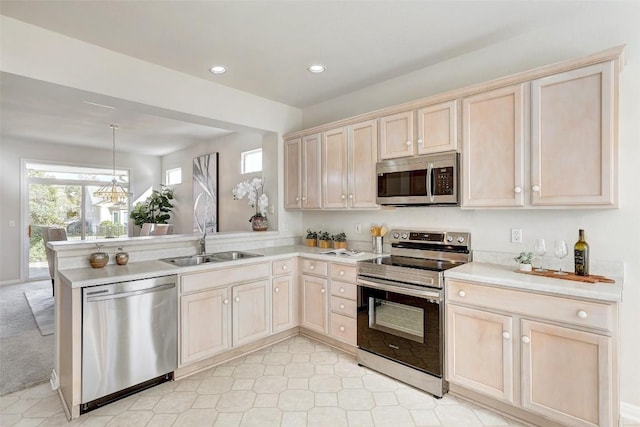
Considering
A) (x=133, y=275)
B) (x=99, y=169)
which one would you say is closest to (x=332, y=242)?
(x=133, y=275)

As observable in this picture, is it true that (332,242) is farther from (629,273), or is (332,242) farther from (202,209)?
(202,209)

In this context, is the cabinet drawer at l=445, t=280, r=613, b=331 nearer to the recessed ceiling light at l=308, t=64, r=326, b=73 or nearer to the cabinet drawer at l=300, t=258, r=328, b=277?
the cabinet drawer at l=300, t=258, r=328, b=277

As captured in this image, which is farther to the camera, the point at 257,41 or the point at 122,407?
the point at 257,41

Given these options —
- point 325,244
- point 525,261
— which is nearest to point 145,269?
point 325,244

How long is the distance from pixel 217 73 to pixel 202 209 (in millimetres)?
3450

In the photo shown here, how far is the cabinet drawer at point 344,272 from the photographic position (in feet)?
9.52

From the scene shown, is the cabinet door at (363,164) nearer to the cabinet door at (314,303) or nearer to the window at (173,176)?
the cabinet door at (314,303)

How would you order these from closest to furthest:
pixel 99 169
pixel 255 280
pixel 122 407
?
pixel 122 407 < pixel 255 280 < pixel 99 169

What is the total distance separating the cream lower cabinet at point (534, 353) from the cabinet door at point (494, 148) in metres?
0.67

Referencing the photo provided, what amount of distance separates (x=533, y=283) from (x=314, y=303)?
6.39 feet

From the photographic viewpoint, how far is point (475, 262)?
8.64 ft

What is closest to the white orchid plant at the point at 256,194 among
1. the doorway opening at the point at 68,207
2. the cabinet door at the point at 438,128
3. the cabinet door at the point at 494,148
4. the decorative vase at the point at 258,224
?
the decorative vase at the point at 258,224

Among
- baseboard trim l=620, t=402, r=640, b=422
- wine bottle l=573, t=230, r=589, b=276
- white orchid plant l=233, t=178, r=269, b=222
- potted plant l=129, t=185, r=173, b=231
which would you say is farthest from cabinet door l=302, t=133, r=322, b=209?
potted plant l=129, t=185, r=173, b=231

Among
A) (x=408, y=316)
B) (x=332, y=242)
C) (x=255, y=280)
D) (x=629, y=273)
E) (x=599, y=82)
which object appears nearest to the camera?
(x=599, y=82)
